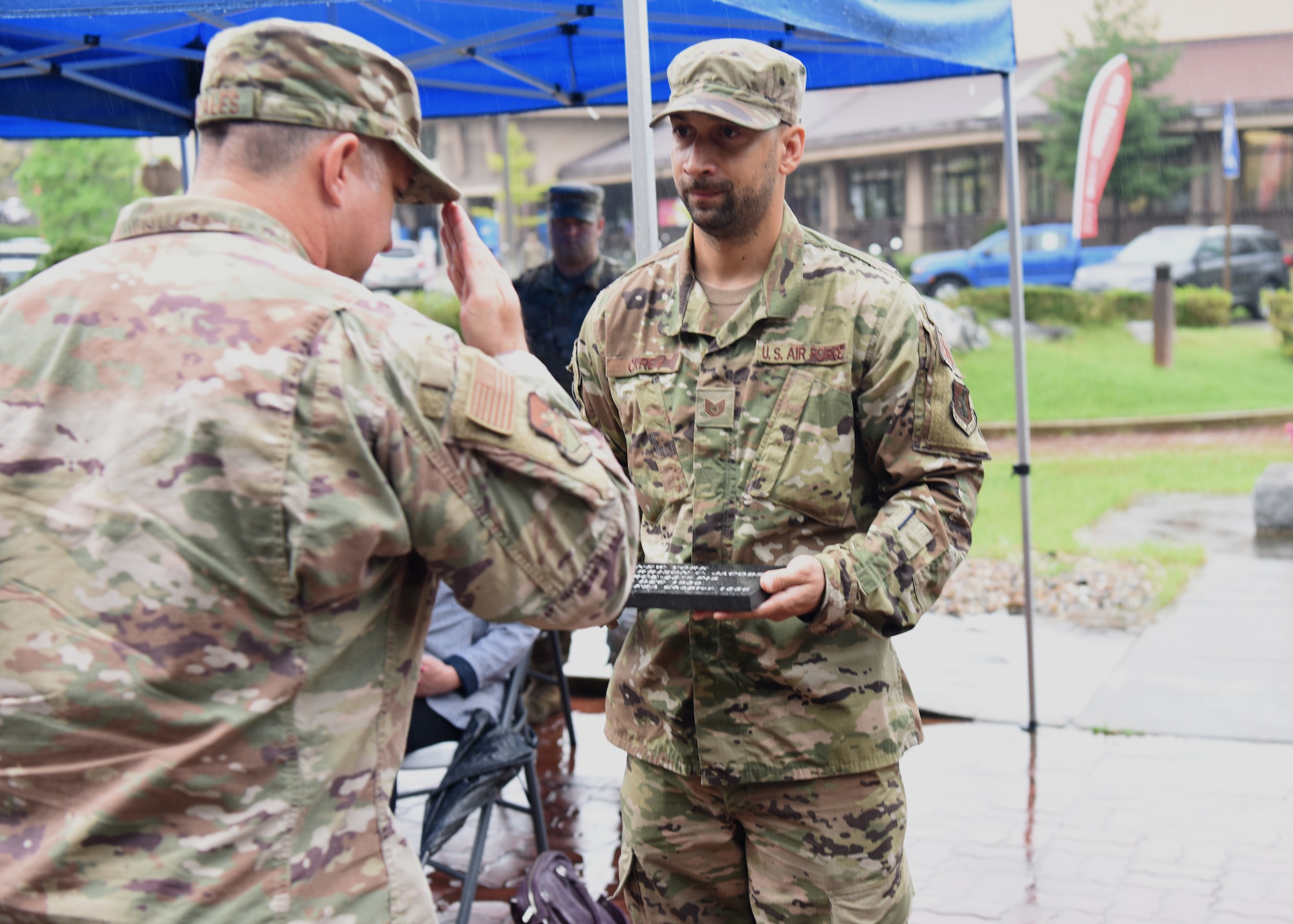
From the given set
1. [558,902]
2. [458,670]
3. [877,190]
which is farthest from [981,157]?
[558,902]

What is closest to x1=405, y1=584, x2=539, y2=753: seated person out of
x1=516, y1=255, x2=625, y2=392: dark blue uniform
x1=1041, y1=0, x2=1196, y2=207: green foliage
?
x1=516, y1=255, x2=625, y2=392: dark blue uniform

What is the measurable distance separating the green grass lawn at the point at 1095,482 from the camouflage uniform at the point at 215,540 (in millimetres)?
9011

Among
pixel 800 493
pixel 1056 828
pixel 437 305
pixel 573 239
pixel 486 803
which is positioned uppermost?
pixel 437 305

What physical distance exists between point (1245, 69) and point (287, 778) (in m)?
19.1

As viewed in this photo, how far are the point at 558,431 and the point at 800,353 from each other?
1013 millimetres

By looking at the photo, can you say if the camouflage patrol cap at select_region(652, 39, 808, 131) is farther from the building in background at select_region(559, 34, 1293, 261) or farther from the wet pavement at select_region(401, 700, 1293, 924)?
the building in background at select_region(559, 34, 1293, 261)

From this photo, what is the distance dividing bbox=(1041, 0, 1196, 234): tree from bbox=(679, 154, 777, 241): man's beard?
16.1 meters

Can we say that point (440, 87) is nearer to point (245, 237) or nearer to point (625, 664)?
point (625, 664)

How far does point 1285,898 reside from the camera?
3633mm

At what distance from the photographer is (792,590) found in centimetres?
202

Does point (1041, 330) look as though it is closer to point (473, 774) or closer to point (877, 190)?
point (877, 190)

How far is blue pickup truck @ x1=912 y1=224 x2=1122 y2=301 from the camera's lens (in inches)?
658

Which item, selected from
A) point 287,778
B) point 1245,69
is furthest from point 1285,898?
point 1245,69

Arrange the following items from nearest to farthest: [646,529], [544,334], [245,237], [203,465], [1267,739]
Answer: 1. [203,465]
2. [245,237]
3. [646,529]
4. [1267,739]
5. [544,334]
